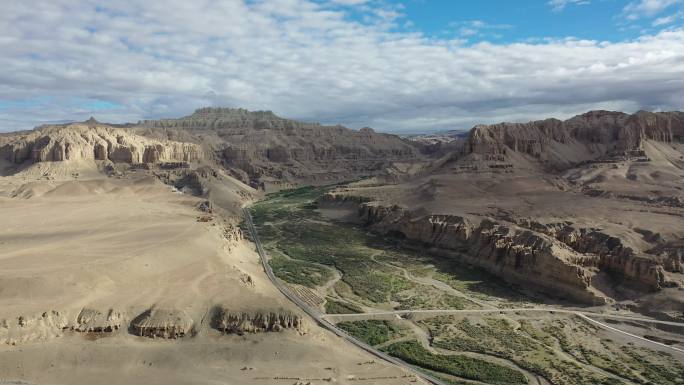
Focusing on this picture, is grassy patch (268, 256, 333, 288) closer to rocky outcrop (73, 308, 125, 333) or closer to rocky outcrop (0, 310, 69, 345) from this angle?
rocky outcrop (73, 308, 125, 333)

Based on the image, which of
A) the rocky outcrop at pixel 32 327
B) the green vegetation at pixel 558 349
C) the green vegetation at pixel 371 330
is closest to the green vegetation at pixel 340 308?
the green vegetation at pixel 371 330

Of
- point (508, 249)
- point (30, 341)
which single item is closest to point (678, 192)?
point (508, 249)

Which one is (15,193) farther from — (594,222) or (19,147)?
(594,222)

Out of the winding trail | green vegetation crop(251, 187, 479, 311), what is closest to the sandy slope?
the winding trail

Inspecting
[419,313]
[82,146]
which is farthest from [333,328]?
[82,146]

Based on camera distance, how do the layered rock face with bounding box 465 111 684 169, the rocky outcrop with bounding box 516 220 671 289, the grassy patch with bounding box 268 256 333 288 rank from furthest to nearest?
the layered rock face with bounding box 465 111 684 169 < the grassy patch with bounding box 268 256 333 288 < the rocky outcrop with bounding box 516 220 671 289

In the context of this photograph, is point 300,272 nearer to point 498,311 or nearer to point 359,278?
point 359,278
